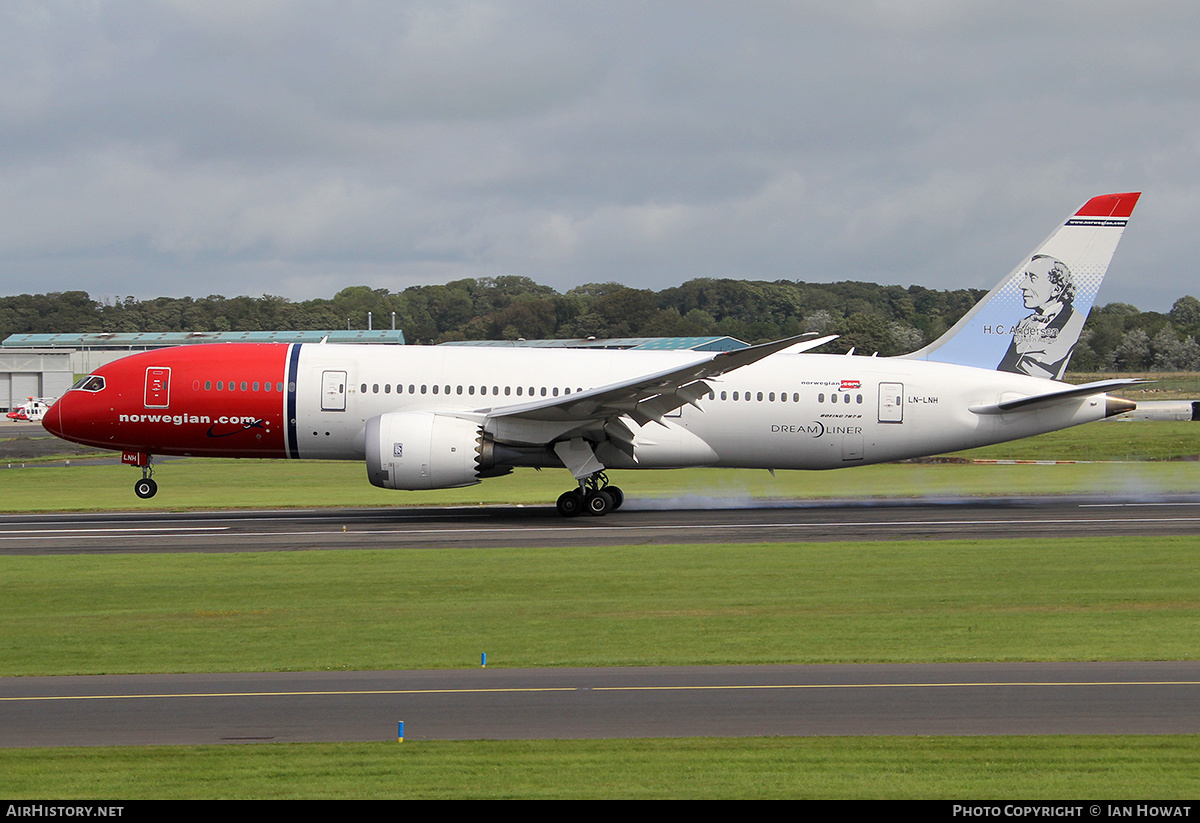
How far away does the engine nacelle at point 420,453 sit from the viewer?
91.2ft

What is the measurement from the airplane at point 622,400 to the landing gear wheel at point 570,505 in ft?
0.18

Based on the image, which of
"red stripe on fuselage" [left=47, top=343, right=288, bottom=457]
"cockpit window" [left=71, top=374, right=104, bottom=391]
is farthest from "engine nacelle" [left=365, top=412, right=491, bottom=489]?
"cockpit window" [left=71, top=374, right=104, bottom=391]

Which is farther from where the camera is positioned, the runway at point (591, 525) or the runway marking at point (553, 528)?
the runway marking at point (553, 528)

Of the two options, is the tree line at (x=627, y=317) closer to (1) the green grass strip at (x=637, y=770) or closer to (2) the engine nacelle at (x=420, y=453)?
(2) the engine nacelle at (x=420, y=453)

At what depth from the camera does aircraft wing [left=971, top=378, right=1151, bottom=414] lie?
30078 mm

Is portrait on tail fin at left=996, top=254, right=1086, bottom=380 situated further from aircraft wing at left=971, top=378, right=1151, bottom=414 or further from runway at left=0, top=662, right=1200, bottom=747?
runway at left=0, top=662, right=1200, bottom=747

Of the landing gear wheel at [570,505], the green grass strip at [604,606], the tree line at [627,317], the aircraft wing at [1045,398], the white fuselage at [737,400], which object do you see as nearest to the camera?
the green grass strip at [604,606]

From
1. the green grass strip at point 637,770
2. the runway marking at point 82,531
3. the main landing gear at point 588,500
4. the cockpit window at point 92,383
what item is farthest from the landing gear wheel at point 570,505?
the green grass strip at point 637,770

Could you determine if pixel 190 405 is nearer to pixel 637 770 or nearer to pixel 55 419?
pixel 55 419

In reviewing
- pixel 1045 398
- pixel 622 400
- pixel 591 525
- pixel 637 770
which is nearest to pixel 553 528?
pixel 591 525

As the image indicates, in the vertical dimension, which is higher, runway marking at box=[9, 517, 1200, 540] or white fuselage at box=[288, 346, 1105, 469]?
white fuselage at box=[288, 346, 1105, 469]

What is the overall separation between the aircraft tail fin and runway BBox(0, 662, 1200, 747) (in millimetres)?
20126

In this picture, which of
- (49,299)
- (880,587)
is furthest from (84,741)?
(49,299)
